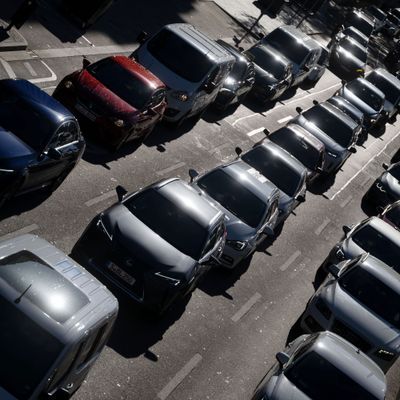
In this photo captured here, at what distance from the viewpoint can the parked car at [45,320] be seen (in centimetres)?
787

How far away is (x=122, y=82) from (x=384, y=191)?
11.2 m

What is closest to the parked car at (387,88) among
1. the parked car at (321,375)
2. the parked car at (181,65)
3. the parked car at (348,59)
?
the parked car at (348,59)

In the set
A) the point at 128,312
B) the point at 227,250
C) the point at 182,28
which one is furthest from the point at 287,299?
the point at 182,28

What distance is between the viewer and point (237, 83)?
24.5 metres

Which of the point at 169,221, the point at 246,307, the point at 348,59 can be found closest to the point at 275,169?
A: the point at 246,307

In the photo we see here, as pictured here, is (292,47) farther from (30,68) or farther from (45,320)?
(45,320)

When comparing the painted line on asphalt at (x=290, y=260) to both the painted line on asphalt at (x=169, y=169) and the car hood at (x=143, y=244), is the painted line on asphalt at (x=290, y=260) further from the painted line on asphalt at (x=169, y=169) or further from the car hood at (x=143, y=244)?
the car hood at (x=143, y=244)

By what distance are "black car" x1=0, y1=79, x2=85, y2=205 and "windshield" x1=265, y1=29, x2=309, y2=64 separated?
60.1 feet

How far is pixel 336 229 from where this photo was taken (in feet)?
72.7

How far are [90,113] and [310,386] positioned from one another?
791cm

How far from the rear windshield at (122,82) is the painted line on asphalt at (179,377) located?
6766mm

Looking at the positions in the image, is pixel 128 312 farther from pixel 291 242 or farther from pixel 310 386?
pixel 291 242

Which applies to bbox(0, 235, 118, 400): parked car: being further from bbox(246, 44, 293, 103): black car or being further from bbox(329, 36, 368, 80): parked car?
bbox(329, 36, 368, 80): parked car

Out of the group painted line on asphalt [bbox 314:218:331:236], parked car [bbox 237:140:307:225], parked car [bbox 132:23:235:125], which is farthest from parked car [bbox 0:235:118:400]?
painted line on asphalt [bbox 314:218:331:236]
